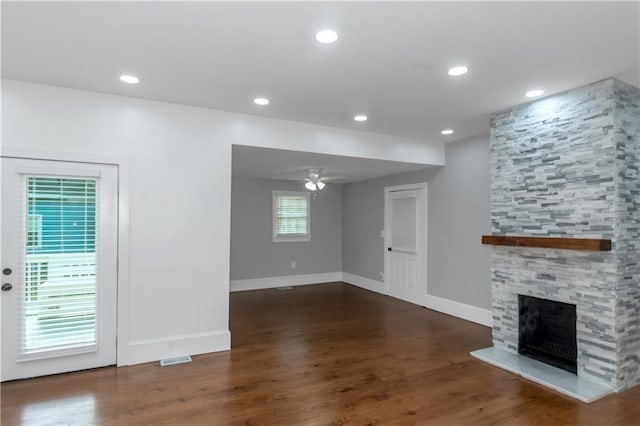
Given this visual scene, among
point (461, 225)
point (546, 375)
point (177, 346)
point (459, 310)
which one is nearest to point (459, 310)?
point (459, 310)

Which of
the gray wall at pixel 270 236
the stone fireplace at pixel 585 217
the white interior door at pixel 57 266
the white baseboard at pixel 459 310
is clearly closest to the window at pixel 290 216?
the gray wall at pixel 270 236

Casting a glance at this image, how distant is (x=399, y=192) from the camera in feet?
22.0

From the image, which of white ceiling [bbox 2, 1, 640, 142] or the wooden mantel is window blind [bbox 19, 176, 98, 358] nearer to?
white ceiling [bbox 2, 1, 640, 142]

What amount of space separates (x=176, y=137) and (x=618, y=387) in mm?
4753

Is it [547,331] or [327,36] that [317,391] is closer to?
[547,331]

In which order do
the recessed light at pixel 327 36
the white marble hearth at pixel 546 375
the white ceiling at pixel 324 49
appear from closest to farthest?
the white ceiling at pixel 324 49
the recessed light at pixel 327 36
the white marble hearth at pixel 546 375

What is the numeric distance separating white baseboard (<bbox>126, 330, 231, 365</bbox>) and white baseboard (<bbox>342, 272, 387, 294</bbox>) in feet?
12.7

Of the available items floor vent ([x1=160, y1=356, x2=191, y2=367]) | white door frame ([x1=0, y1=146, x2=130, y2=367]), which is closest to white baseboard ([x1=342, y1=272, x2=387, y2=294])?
floor vent ([x1=160, y1=356, x2=191, y2=367])

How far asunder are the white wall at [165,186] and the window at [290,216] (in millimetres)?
3654

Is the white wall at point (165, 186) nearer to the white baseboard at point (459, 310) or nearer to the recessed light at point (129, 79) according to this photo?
the recessed light at point (129, 79)

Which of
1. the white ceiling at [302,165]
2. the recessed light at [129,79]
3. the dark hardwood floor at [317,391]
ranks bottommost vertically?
the dark hardwood floor at [317,391]

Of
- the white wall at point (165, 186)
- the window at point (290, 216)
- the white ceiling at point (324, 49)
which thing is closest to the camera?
the white ceiling at point (324, 49)

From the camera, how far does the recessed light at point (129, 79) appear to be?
121 inches

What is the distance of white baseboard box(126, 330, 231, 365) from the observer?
11.8 ft
